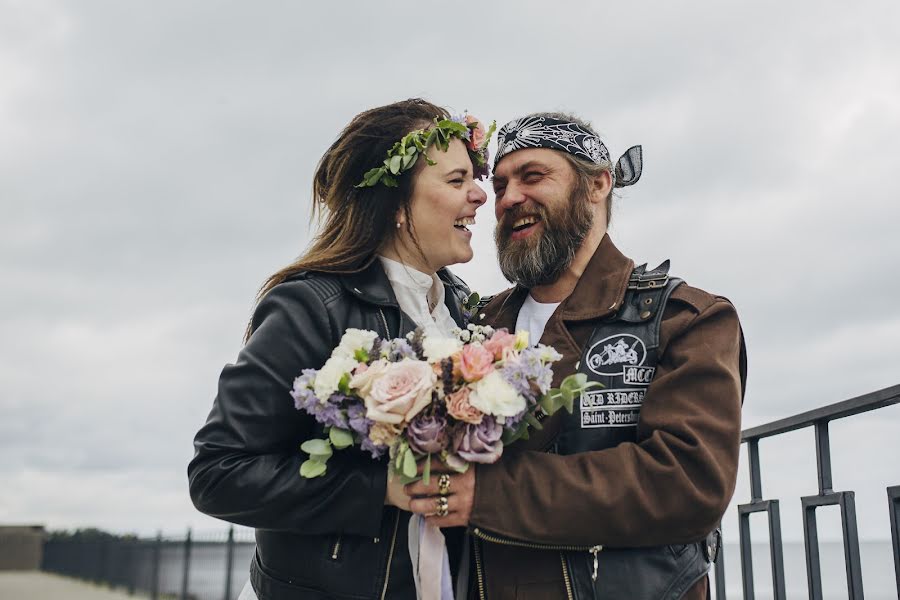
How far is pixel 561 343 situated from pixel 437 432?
2.91 feet

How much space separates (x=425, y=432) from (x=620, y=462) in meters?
0.68

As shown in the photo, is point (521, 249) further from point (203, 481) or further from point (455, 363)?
point (203, 481)

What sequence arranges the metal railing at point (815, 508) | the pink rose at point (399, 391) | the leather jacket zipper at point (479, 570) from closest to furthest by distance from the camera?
the pink rose at point (399, 391), the leather jacket zipper at point (479, 570), the metal railing at point (815, 508)

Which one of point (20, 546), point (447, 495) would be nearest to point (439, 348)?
point (447, 495)

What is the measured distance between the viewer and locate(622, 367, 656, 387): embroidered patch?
10.4 feet

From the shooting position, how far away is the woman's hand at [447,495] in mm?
2772

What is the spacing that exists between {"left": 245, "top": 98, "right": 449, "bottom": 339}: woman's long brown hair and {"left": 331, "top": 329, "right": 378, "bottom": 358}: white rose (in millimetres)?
661

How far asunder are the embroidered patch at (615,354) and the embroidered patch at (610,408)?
8 centimetres

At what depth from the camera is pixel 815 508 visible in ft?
12.5

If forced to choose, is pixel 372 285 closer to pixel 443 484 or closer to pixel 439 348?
pixel 439 348

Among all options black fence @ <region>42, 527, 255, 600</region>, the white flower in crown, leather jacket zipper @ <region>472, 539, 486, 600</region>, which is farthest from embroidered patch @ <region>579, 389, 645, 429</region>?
black fence @ <region>42, 527, 255, 600</region>

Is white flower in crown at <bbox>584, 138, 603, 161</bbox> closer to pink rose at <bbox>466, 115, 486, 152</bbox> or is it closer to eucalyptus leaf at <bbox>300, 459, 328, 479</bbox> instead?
pink rose at <bbox>466, 115, 486, 152</bbox>

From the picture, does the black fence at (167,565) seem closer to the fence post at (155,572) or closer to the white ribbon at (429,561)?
the fence post at (155,572)

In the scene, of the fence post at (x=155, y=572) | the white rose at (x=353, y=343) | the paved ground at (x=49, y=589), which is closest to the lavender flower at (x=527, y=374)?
the white rose at (x=353, y=343)
